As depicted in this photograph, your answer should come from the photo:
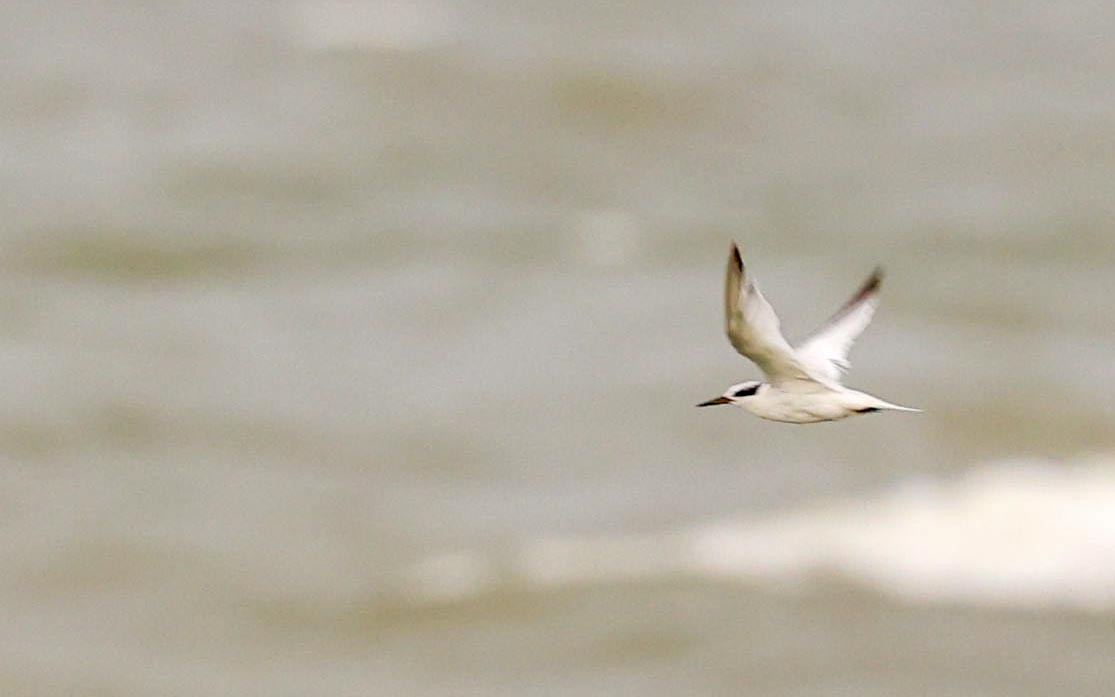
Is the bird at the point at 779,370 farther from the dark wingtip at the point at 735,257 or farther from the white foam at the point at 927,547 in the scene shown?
the white foam at the point at 927,547

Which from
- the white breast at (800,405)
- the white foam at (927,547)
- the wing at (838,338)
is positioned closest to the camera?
the white breast at (800,405)

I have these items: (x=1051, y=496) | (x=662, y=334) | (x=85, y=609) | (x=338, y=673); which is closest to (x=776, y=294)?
(x=662, y=334)

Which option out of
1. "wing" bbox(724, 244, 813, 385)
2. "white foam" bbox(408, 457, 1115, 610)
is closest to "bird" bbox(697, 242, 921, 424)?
"wing" bbox(724, 244, 813, 385)

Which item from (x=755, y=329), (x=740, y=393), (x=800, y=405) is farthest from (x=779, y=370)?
(x=755, y=329)

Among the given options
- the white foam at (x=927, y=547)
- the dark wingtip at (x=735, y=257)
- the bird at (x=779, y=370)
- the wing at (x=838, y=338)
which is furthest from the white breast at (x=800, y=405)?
the white foam at (x=927, y=547)

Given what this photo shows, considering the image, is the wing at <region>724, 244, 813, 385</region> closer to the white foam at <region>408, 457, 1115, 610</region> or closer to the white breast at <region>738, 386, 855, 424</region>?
the white breast at <region>738, 386, 855, 424</region>

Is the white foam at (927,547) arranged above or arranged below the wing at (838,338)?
above

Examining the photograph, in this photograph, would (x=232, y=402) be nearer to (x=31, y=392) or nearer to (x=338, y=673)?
(x=31, y=392)
